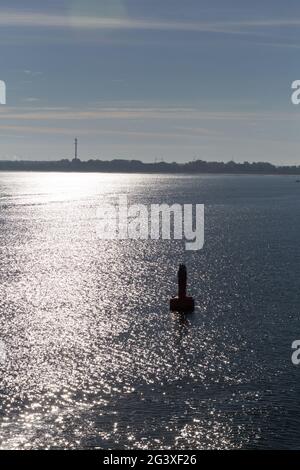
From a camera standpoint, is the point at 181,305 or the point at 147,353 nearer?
the point at 147,353

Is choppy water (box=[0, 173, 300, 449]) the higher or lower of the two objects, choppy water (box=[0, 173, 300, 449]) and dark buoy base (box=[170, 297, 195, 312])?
the lower

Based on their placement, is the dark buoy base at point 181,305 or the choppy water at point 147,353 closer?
the choppy water at point 147,353

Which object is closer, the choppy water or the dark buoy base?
the choppy water

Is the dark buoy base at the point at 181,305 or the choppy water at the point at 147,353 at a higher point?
the dark buoy base at the point at 181,305
